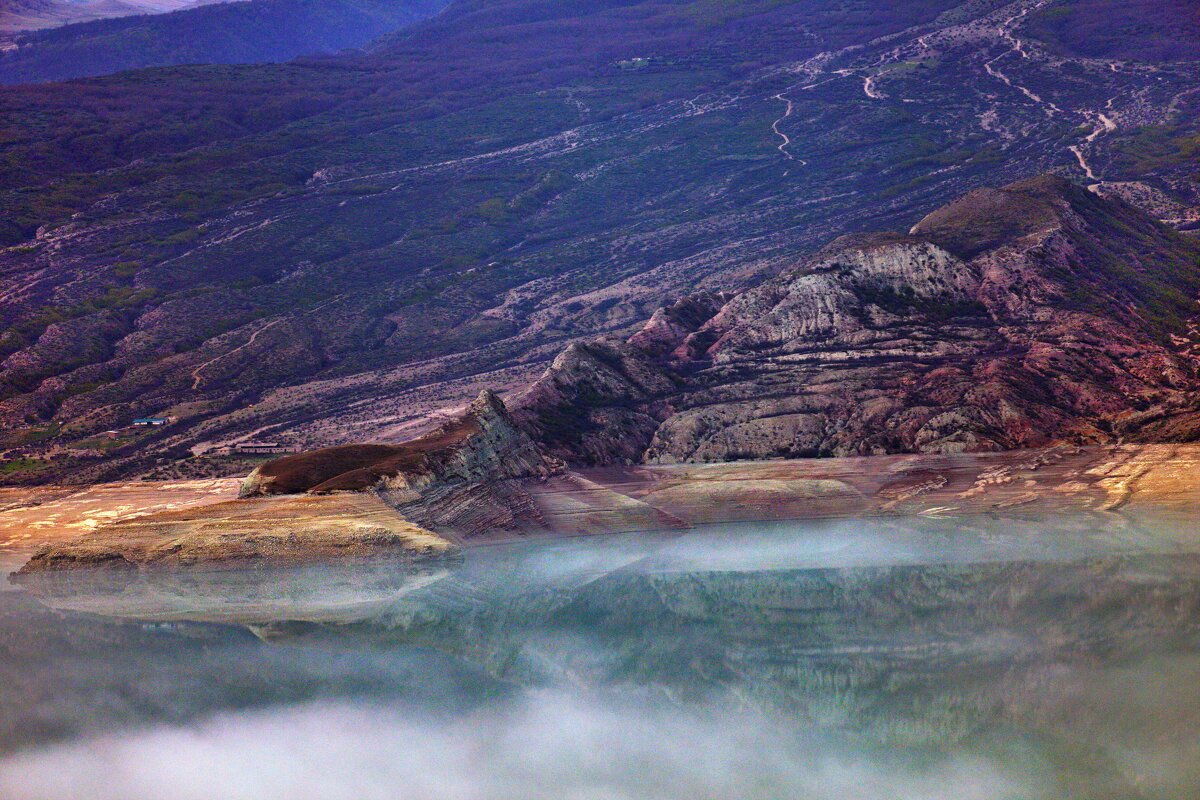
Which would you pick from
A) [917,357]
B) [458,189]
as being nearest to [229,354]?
[458,189]

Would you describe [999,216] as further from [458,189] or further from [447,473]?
[458,189]

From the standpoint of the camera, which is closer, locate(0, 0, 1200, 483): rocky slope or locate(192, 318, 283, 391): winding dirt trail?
locate(0, 0, 1200, 483): rocky slope

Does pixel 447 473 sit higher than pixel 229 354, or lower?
higher

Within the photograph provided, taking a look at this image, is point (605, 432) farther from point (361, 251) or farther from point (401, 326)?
point (361, 251)

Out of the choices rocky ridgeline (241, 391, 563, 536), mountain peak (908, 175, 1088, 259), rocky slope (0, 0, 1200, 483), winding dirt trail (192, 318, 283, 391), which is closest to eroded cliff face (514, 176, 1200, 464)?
mountain peak (908, 175, 1088, 259)

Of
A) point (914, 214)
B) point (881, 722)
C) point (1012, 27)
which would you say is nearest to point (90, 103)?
point (914, 214)

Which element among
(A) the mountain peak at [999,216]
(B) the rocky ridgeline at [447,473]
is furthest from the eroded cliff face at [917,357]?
(B) the rocky ridgeline at [447,473]

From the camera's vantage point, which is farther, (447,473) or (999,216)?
(999,216)

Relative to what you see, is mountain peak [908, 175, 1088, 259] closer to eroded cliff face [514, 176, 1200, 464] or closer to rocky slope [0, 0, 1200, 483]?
eroded cliff face [514, 176, 1200, 464]
